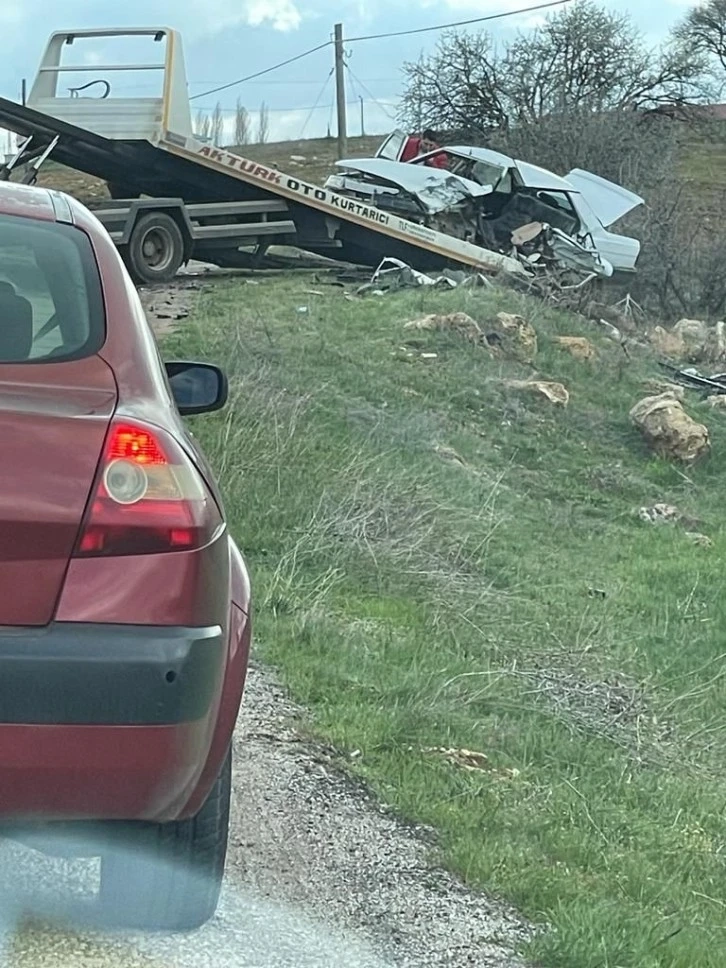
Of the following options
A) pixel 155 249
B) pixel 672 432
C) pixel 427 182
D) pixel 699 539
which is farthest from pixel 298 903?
pixel 427 182

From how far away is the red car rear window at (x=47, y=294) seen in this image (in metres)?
2.69

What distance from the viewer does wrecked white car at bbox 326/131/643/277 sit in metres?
16.6

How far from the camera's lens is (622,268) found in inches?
703

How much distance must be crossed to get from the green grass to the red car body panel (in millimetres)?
1251

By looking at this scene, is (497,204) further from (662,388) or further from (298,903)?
(298,903)

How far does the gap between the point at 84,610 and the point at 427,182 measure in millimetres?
14918

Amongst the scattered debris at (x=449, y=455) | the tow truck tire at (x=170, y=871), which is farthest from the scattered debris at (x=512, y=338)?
the tow truck tire at (x=170, y=871)

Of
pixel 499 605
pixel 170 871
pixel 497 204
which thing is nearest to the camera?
pixel 170 871

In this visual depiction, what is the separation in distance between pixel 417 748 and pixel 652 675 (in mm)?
2264

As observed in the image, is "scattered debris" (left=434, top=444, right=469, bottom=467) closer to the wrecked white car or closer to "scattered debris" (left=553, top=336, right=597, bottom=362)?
"scattered debris" (left=553, top=336, right=597, bottom=362)

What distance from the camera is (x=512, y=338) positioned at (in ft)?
44.8

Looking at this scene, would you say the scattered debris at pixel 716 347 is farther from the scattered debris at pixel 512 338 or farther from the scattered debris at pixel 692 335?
the scattered debris at pixel 512 338

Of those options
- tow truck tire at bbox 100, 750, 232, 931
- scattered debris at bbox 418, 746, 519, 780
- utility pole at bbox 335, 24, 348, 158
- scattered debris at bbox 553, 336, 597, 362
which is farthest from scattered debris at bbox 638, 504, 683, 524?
utility pole at bbox 335, 24, 348, 158

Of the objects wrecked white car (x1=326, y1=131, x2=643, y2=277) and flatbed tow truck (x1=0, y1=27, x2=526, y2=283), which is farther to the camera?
wrecked white car (x1=326, y1=131, x2=643, y2=277)
